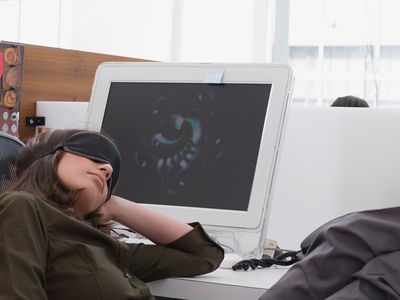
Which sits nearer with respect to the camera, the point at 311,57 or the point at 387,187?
the point at 387,187

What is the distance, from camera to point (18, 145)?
4.37ft

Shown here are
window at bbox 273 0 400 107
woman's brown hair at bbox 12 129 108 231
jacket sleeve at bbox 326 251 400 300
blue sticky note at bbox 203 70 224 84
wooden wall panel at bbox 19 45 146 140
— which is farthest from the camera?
window at bbox 273 0 400 107

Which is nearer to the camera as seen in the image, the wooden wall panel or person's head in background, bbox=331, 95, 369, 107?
the wooden wall panel

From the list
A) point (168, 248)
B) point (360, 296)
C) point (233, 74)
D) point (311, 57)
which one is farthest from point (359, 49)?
point (360, 296)

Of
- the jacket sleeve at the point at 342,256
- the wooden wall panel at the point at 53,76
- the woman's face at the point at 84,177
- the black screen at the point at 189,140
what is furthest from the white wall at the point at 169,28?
the jacket sleeve at the point at 342,256

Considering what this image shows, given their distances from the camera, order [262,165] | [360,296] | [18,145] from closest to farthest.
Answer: [360,296]
[18,145]
[262,165]

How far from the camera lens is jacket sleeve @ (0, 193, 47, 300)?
0.95 meters

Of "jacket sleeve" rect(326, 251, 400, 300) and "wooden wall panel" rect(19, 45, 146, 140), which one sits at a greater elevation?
"wooden wall panel" rect(19, 45, 146, 140)

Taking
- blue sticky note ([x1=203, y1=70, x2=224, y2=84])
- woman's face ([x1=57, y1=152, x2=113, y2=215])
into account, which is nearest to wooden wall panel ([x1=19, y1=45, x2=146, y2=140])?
blue sticky note ([x1=203, y1=70, x2=224, y2=84])

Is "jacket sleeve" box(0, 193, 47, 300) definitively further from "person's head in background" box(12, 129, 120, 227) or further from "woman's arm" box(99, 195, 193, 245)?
"woman's arm" box(99, 195, 193, 245)

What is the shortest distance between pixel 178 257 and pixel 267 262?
18 cm

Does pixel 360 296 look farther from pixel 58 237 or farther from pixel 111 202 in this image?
pixel 111 202

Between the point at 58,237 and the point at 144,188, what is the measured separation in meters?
0.54

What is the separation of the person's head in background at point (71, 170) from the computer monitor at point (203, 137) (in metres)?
0.34
